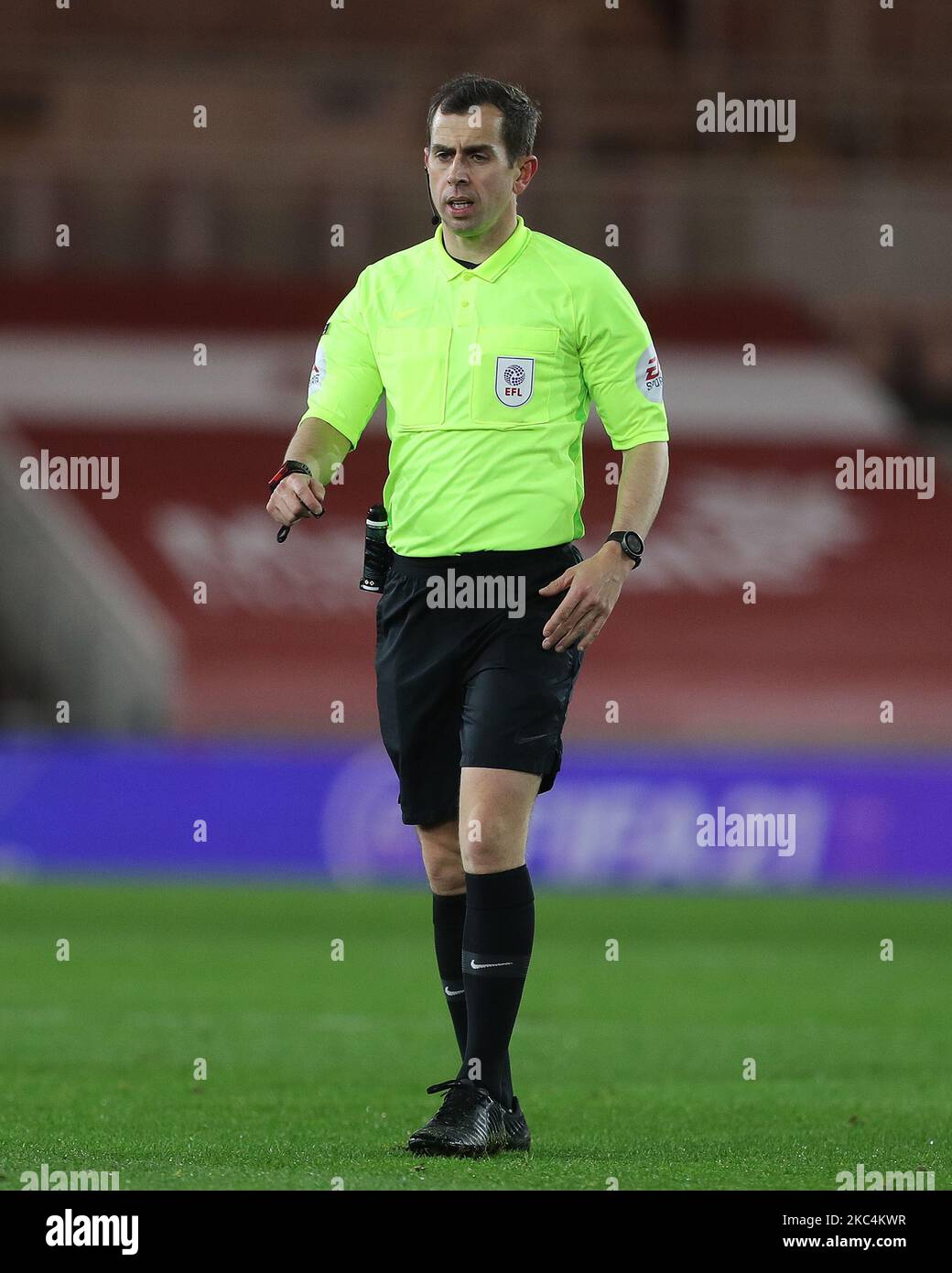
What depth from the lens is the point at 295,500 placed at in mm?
4617

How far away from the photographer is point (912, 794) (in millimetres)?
15219

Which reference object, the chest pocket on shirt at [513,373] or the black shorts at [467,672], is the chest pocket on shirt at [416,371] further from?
the black shorts at [467,672]

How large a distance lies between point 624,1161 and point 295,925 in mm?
7699

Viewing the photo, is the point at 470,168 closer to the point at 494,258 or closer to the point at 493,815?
the point at 494,258

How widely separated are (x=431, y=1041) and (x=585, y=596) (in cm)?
317

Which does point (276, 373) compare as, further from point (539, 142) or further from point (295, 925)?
point (295, 925)

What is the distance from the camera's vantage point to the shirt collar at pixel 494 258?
4.83 m

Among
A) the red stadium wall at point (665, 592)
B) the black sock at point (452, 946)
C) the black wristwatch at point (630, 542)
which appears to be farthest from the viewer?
the red stadium wall at point (665, 592)

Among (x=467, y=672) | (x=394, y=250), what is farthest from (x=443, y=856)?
(x=394, y=250)

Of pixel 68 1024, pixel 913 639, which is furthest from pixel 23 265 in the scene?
pixel 68 1024

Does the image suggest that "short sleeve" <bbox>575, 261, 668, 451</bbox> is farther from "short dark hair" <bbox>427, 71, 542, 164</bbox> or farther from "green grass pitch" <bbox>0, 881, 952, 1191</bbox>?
"green grass pitch" <bbox>0, 881, 952, 1191</bbox>

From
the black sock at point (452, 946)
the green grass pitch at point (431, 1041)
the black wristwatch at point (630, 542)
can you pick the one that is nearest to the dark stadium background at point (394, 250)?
the green grass pitch at point (431, 1041)

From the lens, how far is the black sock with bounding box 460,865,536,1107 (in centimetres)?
469
